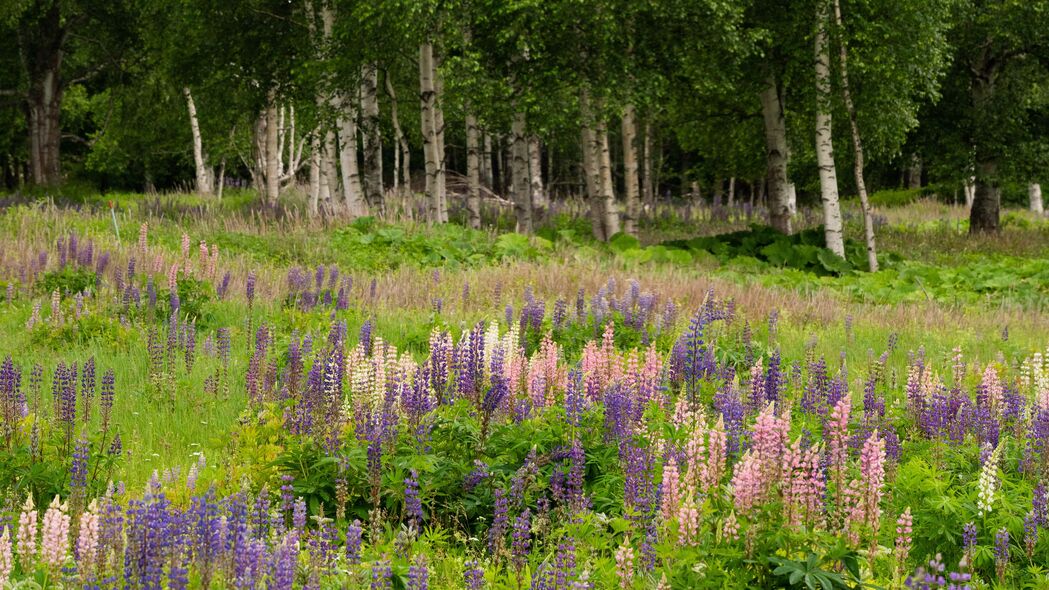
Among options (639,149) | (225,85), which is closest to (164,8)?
(225,85)

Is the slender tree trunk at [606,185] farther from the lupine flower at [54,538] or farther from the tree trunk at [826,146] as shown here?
the lupine flower at [54,538]

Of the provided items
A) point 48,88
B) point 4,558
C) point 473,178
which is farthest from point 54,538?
point 48,88

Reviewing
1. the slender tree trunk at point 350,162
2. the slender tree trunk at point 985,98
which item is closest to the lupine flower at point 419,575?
the slender tree trunk at point 350,162

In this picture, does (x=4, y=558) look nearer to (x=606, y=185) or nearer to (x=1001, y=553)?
(x=1001, y=553)

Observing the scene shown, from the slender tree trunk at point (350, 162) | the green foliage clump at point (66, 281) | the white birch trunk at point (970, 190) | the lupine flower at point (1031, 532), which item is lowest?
the lupine flower at point (1031, 532)

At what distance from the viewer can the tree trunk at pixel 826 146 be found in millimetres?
19094

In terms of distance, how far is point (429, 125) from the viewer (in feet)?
68.1

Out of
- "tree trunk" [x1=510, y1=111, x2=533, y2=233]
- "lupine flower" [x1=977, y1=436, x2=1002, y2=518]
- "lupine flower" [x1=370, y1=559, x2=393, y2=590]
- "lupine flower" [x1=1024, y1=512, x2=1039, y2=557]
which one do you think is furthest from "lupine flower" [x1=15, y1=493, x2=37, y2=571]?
"tree trunk" [x1=510, y1=111, x2=533, y2=233]

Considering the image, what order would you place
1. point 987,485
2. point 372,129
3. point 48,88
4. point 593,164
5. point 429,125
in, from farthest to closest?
point 48,88 < point 372,129 < point 429,125 < point 593,164 < point 987,485

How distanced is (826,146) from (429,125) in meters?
7.99

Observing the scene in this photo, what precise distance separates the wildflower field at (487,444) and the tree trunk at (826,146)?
302 inches

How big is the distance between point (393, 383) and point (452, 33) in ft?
43.8

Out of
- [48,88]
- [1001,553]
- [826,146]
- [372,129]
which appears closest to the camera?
[1001,553]

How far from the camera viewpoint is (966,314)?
12.9 meters
